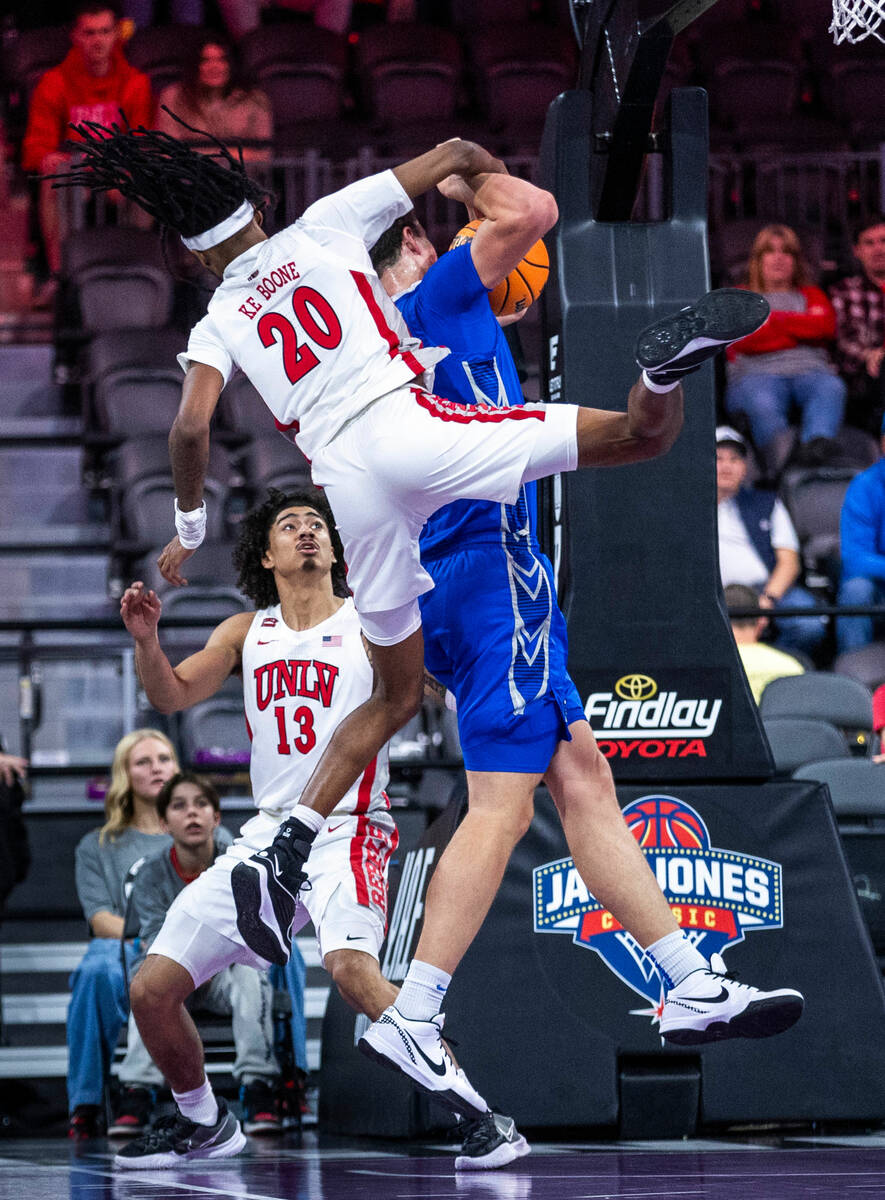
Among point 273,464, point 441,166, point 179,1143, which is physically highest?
point 273,464

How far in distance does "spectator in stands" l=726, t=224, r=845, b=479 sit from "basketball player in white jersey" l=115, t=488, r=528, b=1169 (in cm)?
512

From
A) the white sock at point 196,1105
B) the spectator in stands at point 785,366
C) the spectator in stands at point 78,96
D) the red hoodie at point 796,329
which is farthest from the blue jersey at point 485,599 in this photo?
the spectator in stands at point 78,96

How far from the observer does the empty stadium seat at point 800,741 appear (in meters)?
7.45

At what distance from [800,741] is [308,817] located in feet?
12.1

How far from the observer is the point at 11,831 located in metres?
7.17

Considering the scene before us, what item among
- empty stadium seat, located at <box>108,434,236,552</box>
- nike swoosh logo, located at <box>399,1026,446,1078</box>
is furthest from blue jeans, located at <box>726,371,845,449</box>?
nike swoosh logo, located at <box>399,1026,446,1078</box>

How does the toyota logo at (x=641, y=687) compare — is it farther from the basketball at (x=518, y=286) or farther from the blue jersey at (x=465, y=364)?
the basketball at (x=518, y=286)

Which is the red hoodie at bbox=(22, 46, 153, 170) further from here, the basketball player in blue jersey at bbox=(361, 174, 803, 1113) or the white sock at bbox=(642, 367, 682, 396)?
the white sock at bbox=(642, 367, 682, 396)

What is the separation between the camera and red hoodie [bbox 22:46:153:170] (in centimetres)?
1180

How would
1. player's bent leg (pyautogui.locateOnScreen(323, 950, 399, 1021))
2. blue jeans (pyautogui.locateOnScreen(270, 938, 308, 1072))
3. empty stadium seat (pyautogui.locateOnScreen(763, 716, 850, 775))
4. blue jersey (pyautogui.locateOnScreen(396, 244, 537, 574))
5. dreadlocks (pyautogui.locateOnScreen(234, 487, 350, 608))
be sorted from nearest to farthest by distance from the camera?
blue jersey (pyautogui.locateOnScreen(396, 244, 537, 574))
player's bent leg (pyautogui.locateOnScreen(323, 950, 399, 1021))
dreadlocks (pyautogui.locateOnScreen(234, 487, 350, 608))
blue jeans (pyautogui.locateOnScreen(270, 938, 308, 1072))
empty stadium seat (pyautogui.locateOnScreen(763, 716, 850, 775))

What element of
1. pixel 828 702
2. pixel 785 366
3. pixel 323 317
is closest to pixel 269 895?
pixel 323 317

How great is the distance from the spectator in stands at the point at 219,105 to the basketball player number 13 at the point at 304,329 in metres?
7.87

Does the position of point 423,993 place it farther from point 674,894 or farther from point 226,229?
point 226,229

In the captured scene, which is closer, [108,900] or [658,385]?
[658,385]
